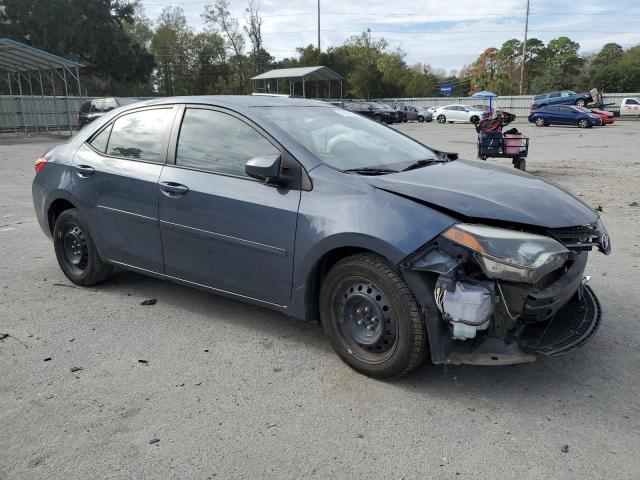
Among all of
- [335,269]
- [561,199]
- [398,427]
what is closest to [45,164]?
[335,269]

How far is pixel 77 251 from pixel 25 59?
24.3m

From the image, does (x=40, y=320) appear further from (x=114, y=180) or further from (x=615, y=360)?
(x=615, y=360)

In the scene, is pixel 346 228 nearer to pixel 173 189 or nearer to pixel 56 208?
pixel 173 189

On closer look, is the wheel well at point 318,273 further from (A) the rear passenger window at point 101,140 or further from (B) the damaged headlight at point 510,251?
(A) the rear passenger window at point 101,140

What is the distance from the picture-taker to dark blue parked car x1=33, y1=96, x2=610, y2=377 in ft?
9.83

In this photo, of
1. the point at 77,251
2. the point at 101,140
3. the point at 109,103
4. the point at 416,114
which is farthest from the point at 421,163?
the point at 416,114

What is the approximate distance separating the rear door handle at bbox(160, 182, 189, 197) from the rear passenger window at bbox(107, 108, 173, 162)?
274mm

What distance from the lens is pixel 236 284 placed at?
381 cm

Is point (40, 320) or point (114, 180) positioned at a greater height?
point (114, 180)

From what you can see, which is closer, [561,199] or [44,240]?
[561,199]

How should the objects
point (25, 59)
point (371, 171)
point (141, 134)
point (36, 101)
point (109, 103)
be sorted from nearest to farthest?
1. point (371, 171)
2. point (141, 134)
3. point (109, 103)
4. point (25, 59)
5. point (36, 101)

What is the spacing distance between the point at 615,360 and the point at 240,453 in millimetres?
2464

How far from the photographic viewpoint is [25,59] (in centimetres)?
2502

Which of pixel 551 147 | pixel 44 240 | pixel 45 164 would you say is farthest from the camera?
pixel 551 147
